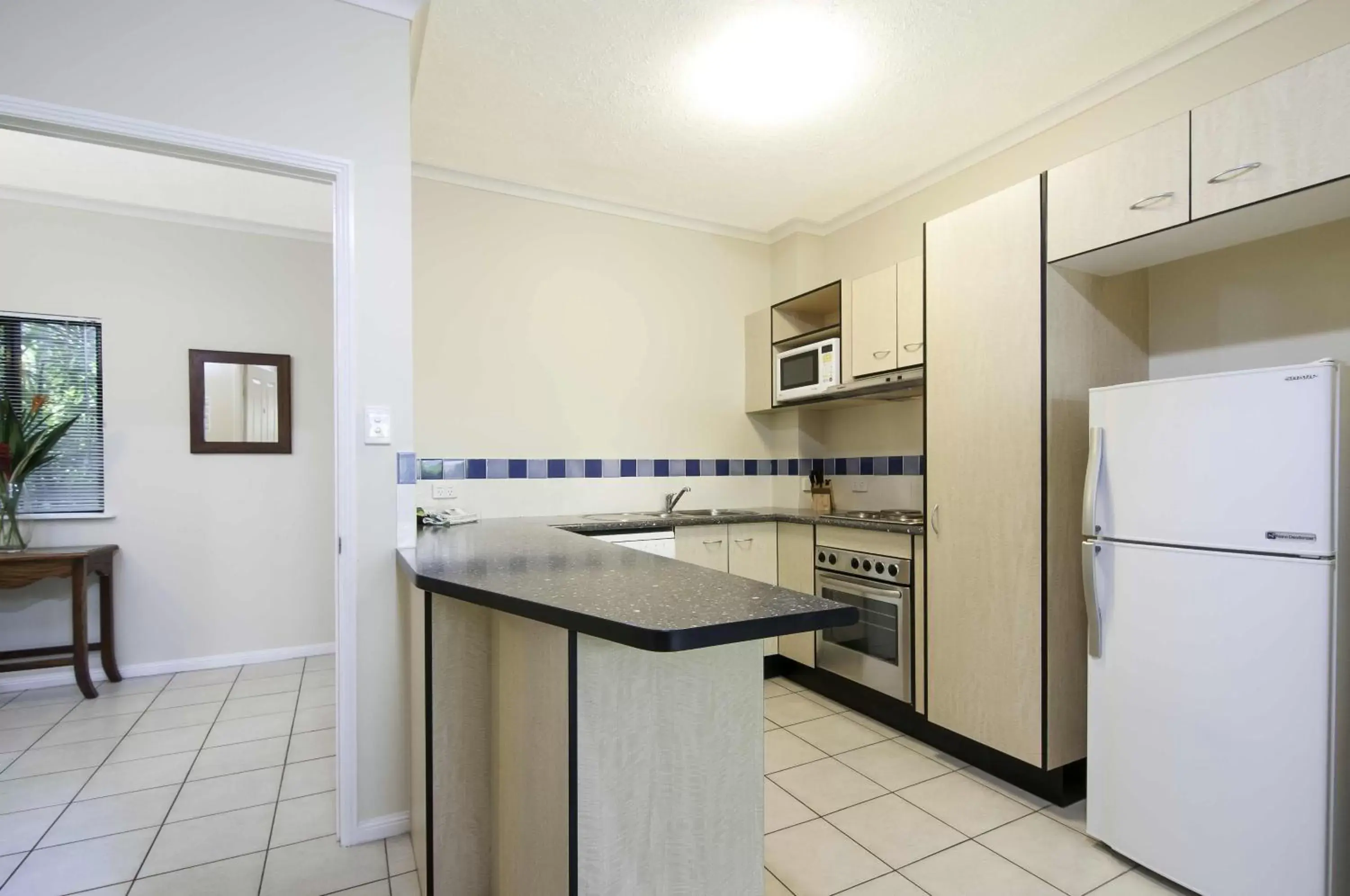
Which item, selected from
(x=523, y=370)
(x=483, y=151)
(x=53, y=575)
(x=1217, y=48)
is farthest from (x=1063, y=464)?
(x=53, y=575)

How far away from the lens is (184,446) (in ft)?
12.2

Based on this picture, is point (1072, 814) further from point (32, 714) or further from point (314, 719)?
point (32, 714)

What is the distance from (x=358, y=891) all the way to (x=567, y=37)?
2.82 metres

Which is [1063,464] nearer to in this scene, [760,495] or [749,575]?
[749,575]

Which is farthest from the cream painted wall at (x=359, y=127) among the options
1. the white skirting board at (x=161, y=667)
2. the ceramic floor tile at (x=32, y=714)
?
the ceramic floor tile at (x=32, y=714)

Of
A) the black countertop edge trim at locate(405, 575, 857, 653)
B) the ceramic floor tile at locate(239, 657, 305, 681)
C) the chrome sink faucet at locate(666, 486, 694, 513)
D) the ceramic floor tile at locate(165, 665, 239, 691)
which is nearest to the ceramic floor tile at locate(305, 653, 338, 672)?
the ceramic floor tile at locate(239, 657, 305, 681)

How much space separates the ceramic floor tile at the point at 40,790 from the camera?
2217 mm

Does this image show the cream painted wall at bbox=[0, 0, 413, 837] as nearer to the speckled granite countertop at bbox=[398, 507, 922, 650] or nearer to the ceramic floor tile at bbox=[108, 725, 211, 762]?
the speckled granite countertop at bbox=[398, 507, 922, 650]

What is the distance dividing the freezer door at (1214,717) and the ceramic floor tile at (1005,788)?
0.86 feet

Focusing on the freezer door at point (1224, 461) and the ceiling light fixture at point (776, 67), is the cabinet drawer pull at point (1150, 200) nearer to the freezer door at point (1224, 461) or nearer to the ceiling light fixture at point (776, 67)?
the freezer door at point (1224, 461)

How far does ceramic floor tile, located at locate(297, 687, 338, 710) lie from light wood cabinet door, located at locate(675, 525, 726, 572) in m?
1.94

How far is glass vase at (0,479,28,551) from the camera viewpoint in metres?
3.28

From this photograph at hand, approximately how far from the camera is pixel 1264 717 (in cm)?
159

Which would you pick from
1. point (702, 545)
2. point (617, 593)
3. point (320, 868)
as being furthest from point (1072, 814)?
point (320, 868)
